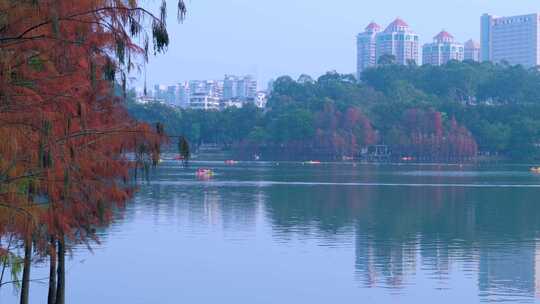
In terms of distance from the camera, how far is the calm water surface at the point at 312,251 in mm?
22469

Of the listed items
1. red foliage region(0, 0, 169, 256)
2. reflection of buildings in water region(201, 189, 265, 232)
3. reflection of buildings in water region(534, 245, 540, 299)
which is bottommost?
reflection of buildings in water region(534, 245, 540, 299)

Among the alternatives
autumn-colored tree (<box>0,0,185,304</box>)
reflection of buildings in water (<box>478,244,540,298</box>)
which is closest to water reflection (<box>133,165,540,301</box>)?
reflection of buildings in water (<box>478,244,540,298</box>)

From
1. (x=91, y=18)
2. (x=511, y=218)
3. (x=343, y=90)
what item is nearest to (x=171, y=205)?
(x=511, y=218)

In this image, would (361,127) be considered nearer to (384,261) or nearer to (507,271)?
(384,261)

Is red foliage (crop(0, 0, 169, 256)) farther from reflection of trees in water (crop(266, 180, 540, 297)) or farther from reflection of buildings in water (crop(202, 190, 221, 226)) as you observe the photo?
reflection of buildings in water (crop(202, 190, 221, 226))

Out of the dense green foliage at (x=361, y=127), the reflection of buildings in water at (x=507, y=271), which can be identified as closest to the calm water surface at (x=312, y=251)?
the reflection of buildings in water at (x=507, y=271)

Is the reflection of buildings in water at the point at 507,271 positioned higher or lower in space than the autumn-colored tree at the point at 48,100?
lower

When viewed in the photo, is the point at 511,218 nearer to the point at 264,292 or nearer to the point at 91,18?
the point at 264,292

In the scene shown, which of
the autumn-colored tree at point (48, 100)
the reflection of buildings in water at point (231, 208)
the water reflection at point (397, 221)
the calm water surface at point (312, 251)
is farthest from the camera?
the reflection of buildings in water at point (231, 208)

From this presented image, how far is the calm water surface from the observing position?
2247 cm

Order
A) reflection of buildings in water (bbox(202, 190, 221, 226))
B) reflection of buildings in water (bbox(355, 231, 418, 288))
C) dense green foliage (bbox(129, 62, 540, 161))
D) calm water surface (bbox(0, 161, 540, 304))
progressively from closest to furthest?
calm water surface (bbox(0, 161, 540, 304)) < reflection of buildings in water (bbox(355, 231, 418, 288)) < reflection of buildings in water (bbox(202, 190, 221, 226)) < dense green foliage (bbox(129, 62, 540, 161))

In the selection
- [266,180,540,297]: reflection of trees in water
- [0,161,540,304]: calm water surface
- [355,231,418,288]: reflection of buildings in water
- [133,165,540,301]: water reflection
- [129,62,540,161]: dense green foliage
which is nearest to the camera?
[0,161,540,304]: calm water surface

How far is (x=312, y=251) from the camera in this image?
2920 cm

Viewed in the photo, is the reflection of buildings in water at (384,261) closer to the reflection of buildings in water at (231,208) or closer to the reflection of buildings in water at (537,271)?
the reflection of buildings in water at (537,271)
